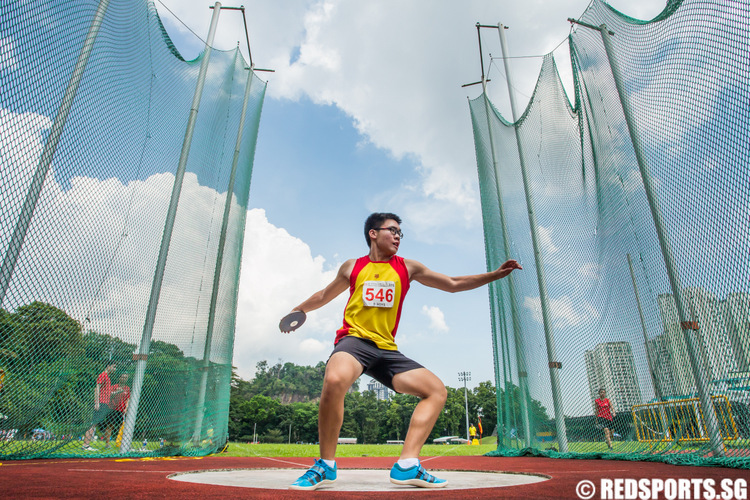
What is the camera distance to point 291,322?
2.54 meters

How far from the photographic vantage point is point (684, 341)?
11.4 ft

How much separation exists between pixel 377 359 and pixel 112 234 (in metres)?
3.60

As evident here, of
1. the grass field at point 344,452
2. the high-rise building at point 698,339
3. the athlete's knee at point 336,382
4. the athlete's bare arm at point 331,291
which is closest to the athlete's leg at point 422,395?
the athlete's knee at point 336,382

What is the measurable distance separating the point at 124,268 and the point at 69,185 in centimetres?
122

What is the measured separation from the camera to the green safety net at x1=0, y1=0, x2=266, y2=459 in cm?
330

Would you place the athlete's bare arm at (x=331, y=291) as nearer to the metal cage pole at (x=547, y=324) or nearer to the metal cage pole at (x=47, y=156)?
the metal cage pole at (x=47, y=156)

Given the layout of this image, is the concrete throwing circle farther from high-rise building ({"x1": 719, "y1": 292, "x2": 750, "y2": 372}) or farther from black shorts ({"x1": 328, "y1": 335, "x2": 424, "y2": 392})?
high-rise building ({"x1": 719, "y1": 292, "x2": 750, "y2": 372})

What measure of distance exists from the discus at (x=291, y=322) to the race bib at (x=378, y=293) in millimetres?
452

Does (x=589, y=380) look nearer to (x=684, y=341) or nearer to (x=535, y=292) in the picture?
(x=535, y=292)

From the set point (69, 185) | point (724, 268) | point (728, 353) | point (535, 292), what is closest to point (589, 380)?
point (535, 292)

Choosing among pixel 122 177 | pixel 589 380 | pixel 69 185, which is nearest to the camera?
pixel 69 185

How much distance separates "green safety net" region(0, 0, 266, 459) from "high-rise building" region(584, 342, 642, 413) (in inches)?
203

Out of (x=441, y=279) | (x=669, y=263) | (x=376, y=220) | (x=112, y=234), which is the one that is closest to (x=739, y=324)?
(x=669, y=263)

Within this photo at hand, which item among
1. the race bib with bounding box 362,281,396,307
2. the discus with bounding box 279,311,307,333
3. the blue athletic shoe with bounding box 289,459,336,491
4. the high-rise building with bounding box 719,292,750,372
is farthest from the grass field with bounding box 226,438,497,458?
the high-rise building with bounding box 719,292,750,372
